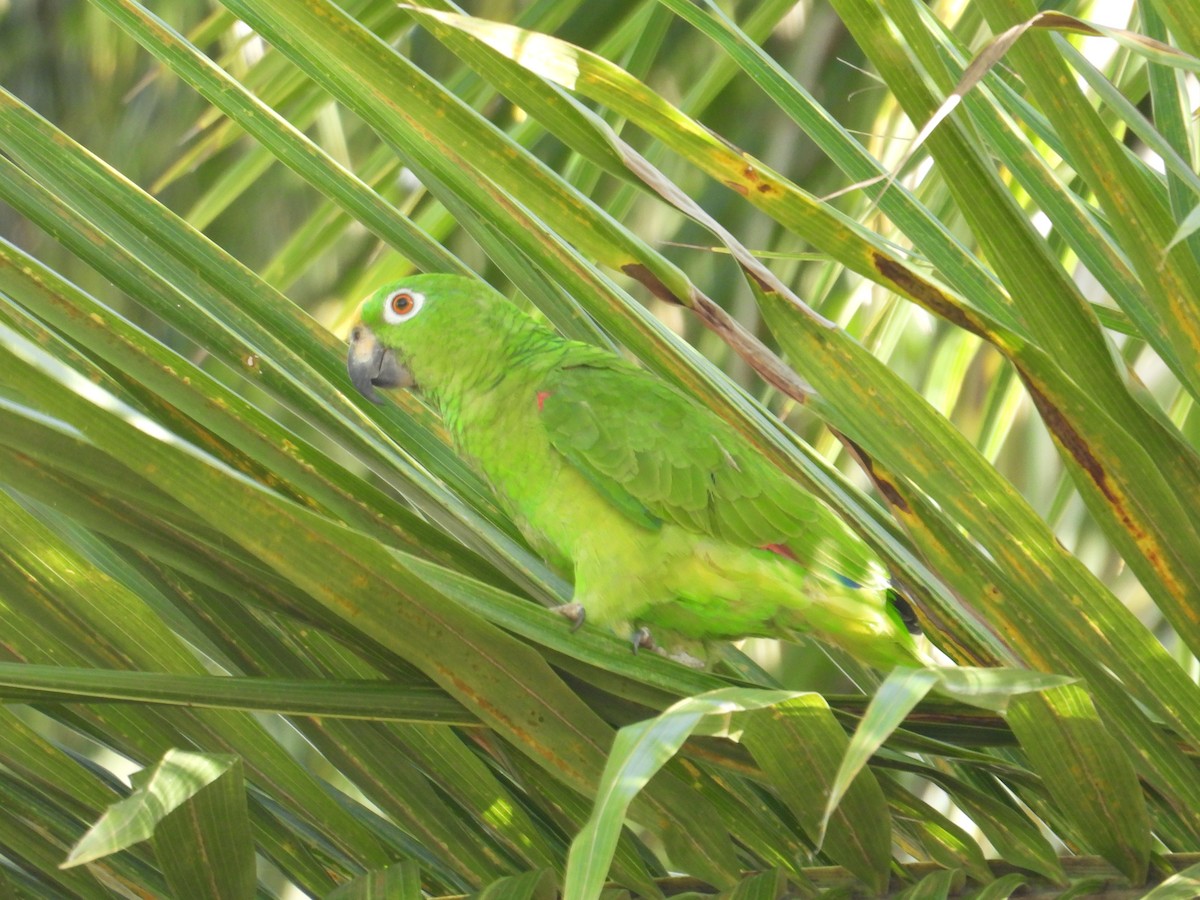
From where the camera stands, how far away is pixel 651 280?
0.92 meters

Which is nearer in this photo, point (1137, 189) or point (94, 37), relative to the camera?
point (1137, 189)

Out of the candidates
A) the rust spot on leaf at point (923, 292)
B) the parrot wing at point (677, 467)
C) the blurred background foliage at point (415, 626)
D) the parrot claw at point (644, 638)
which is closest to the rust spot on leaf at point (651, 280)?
the blurred background foliage at point (415, 626)

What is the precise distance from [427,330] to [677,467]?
18.1 inches

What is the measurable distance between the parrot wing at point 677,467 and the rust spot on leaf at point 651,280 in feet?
1.62

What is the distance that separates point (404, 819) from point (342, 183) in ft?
2.12

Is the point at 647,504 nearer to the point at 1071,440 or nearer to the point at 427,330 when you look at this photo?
the point at 427,330

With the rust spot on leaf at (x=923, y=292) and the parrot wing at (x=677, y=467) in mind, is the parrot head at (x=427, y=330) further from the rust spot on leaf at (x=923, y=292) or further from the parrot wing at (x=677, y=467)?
the rust spot on leaf at (x=923, y=292)

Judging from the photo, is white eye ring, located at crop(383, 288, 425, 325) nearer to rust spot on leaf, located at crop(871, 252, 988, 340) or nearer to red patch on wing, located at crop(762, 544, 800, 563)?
red patch on wing, located at crop(762, 544, 800, 563)

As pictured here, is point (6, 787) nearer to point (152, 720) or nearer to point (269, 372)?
point (152, 720)

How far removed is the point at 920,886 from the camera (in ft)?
2.86

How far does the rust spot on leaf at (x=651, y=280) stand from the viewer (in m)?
0.91

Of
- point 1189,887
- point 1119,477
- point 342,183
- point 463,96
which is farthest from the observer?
point 463,96

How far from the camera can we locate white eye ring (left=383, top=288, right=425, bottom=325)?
1.75 m

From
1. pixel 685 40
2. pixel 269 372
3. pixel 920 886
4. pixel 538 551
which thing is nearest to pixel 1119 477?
pixel 920 886
